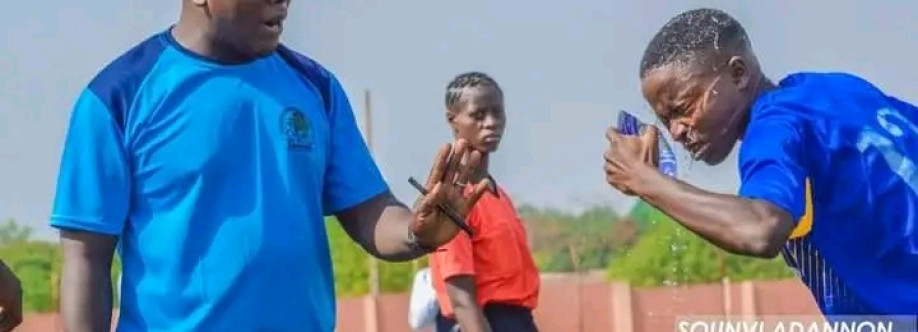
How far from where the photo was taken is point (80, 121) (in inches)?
144

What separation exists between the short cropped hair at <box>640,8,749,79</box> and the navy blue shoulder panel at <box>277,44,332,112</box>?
2.02 feet

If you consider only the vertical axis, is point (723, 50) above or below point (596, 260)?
above

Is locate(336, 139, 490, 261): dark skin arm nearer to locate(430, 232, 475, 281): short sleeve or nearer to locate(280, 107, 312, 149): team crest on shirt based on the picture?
locate(280, 107, 312, 149): team crest on shirt

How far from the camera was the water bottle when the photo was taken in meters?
3.82

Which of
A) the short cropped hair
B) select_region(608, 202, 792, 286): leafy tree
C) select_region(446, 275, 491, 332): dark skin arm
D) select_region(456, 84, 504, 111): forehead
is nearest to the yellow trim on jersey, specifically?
the short cropped hair

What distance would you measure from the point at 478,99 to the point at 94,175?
3.41 meters

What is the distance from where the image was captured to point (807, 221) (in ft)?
12.8

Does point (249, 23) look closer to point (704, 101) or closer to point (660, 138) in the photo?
point (660, 138)

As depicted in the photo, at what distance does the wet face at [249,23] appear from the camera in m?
3.72

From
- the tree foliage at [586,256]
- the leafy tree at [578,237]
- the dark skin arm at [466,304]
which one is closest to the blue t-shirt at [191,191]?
the dark skin arm at [466,304]

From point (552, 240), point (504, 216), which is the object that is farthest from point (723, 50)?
point (552, 240)

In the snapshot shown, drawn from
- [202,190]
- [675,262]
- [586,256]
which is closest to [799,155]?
[202,190]

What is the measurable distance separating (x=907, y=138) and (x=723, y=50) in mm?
379

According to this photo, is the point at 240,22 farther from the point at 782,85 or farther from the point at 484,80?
the point at 484,80
